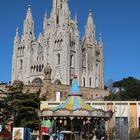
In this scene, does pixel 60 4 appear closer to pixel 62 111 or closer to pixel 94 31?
pixel 94 31

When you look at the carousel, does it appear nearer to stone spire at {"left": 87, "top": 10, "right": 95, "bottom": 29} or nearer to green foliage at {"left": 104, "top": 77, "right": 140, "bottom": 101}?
green foliage at {"left": 104, "top": 77, "right": 140, "bottom": 101}

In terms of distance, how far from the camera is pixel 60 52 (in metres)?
95.4

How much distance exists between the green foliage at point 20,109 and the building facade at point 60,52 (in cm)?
5089

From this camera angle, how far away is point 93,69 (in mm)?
102812

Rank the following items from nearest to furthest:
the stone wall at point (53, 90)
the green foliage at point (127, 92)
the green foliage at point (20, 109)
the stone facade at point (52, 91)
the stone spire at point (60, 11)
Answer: the green foliage at point (20, 109) → the stone facade at point (52, 91) → the stone wall at point (53, 90) → the green foliage at point (127, 92) → the stone spire at point (60, 11)

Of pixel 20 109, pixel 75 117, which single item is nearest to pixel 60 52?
pixel 20 109

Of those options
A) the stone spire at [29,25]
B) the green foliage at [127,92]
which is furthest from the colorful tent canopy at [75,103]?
the stone spire at [29,25]


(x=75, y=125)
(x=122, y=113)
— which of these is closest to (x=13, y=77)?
(x=122, y=113)

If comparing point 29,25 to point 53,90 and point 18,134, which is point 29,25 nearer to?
point 53,90

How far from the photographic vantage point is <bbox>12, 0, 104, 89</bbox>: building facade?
3740 inches

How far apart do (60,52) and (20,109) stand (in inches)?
2265

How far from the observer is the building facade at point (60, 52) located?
312 feet

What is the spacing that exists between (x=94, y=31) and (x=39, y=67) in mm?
19742

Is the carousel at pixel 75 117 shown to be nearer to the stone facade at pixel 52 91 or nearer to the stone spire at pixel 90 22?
the stone facade at pixel 52 91
